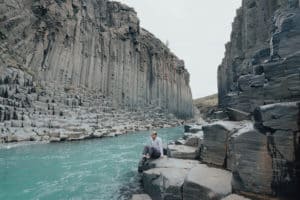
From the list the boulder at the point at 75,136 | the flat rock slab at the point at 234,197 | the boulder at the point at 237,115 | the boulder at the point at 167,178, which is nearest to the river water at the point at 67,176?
the boulder at the point at 167,178

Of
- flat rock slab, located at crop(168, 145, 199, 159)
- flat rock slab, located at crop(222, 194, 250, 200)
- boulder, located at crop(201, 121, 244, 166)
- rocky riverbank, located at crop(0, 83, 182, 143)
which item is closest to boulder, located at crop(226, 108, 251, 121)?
boulder, located at crop(201, 121, 244, 166)

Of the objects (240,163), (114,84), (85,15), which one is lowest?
(240,163)

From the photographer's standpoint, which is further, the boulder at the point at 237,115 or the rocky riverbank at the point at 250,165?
the boulder at the point at 237,115

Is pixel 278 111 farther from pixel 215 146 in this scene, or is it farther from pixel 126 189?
pixel 126 189

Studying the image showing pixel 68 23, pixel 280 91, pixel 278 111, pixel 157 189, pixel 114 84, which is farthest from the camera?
pixel 114 84

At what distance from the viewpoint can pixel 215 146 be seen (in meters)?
8.73

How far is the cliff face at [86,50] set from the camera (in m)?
38.7

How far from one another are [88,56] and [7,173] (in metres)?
37.4

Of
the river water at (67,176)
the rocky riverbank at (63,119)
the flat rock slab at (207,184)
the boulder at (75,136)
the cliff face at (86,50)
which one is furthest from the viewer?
the cliff face at (86,50)

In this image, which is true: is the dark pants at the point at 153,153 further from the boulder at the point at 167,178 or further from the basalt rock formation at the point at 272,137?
the basalt rock formation at the point at 272,137

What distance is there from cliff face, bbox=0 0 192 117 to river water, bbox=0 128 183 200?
59.8 ft

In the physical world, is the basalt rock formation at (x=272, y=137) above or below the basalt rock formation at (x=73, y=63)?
below

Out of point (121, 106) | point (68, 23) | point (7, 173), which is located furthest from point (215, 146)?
point (121, 106)

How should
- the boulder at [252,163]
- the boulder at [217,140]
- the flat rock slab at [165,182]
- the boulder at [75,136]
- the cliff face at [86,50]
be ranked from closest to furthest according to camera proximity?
the boulder at [252,163] < the flat rock slab at [165,182] < the boulder at [217,140] < the boulder at [75,136] < the cliff face at [86,50]
